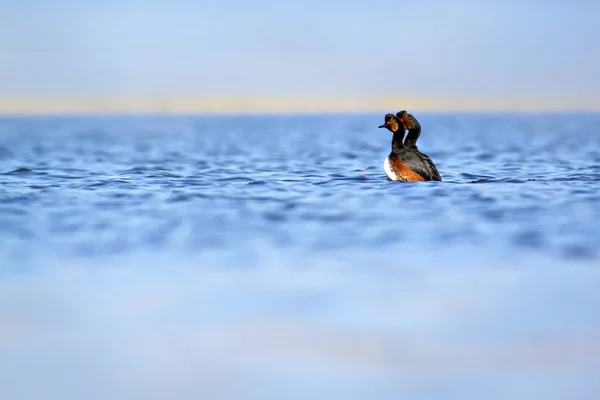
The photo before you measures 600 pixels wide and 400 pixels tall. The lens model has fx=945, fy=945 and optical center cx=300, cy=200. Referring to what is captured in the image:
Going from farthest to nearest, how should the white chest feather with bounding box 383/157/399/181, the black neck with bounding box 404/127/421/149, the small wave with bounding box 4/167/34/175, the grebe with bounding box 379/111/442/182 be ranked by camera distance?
1. the small wave with bounding box 4/167/34/175
2. the white chest feather with bounding box 383/157/399/181
3. the black neck with bounding box 404/127/421/149
4. the grebe with bounding box 379/111/442/182

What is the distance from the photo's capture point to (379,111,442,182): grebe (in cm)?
1958

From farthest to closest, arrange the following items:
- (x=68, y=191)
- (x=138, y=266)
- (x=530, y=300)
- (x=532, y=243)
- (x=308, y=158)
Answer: (x=308, y=158) < (x=68, y=191) < (x=532, y=243) < (x=138, y=266) < (x=530, y=300)

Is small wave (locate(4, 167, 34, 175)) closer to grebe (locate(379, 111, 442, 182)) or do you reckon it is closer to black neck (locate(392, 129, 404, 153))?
grebe (locate(379, 111, 442, 182))

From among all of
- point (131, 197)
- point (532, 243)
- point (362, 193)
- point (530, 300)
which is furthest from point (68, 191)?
point (530, 300)

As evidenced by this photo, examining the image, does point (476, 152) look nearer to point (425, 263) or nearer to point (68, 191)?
point (68, 191)

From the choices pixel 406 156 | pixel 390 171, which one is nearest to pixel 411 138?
pixel 406 156

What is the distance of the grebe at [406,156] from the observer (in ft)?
64.2

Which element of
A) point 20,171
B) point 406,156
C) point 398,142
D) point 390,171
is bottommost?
point 20,171

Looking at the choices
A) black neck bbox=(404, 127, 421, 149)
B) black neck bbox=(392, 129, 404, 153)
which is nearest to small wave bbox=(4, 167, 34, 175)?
black neck bbox=(392, 129, 404, 153)

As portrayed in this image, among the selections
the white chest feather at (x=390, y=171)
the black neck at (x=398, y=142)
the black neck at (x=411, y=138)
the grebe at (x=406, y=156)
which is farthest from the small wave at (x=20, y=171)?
the black neck at (x=411, y=138)

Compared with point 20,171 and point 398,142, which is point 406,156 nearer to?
point 398,142

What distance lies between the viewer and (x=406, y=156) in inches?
771

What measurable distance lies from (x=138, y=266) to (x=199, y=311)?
235 cm

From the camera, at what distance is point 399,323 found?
27.4ft
